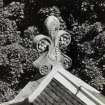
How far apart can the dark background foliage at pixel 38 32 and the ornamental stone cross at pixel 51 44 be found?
562cm

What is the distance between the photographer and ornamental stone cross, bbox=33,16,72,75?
26.6 ft

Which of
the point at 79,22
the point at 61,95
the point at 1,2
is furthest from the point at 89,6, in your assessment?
the point at 61,95

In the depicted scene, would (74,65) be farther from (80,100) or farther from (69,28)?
(80,100)

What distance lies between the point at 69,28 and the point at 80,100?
8831mm

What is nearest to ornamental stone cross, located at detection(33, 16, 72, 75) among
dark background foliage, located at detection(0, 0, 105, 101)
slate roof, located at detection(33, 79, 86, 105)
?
slate roof, located at detection(33, 79, 86, 105)

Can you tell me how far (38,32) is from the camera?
50.5 feet

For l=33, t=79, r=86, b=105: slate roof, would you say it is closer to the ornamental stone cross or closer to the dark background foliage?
the ornamental stone cross

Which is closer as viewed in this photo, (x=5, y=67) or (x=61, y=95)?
(x=61, y=95)

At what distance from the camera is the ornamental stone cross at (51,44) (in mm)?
8102

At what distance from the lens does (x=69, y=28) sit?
1547 cm

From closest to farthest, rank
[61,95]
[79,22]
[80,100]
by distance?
[80,100]
[61,95]
[79,22]

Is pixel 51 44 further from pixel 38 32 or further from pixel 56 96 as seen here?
pixel 38 32

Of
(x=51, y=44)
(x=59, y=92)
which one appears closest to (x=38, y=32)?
(x=51, y=44)

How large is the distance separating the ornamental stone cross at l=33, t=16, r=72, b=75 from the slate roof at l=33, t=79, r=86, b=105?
1.26 feet
